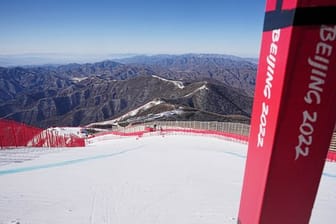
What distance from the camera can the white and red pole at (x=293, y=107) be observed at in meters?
1.41

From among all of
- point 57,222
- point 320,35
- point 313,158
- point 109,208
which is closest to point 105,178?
point 109,208

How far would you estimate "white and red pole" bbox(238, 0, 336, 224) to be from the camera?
141 centimetres

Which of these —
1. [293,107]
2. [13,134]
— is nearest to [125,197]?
[293,107]

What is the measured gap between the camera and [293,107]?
4.94 feet

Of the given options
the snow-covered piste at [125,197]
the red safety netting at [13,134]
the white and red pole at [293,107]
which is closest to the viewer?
the white and red pole at [293,107]

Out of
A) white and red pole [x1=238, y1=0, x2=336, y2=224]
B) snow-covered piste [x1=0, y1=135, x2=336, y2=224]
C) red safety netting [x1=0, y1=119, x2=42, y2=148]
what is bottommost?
red safety netting [x1=0, y1=119, x2=42, y2=148]

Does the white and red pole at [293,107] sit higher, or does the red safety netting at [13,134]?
the white and red pole at [293,107]

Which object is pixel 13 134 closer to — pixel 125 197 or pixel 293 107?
pixel 125 197

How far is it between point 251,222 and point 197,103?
6584 inches

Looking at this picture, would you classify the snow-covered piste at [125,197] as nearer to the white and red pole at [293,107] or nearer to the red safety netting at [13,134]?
the white and red pole at [293,107]

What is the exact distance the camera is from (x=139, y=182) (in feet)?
13.3

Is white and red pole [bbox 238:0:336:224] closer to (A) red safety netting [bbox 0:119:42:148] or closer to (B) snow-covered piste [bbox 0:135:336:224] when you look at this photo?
(B) snow-covered piste [bbox 0:135:336:224]

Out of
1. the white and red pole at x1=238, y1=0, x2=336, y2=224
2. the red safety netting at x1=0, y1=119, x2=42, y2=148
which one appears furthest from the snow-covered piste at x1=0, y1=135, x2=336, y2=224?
the red safety netting at x1=0, y1=119, x2=42, y2=148

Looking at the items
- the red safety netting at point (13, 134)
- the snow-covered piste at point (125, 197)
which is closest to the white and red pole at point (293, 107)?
the snow-covered piste at point (125, 197)
